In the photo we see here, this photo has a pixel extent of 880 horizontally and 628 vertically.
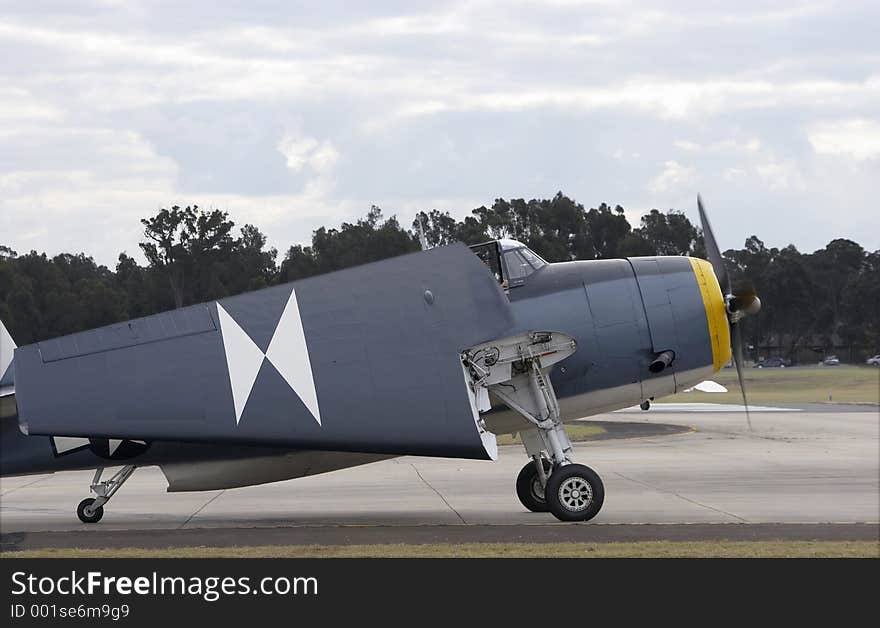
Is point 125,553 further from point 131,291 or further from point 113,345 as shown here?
point 131,291

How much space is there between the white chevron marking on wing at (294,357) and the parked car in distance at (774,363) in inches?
3992

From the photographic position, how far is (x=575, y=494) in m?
14.2

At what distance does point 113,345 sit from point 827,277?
4865 inches

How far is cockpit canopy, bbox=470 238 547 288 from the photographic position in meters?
14.4

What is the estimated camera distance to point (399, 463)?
959 inches

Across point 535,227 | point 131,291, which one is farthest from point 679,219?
point 131,291

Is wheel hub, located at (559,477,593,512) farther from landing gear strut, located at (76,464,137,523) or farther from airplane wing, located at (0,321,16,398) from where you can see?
airplane wing, located at (0,321,16,398)

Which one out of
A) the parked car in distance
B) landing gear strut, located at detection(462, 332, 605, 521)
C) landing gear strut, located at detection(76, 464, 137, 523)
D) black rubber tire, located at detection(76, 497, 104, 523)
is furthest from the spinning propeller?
the parked car in distance

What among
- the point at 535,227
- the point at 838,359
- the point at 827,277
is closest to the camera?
the point at 535,227

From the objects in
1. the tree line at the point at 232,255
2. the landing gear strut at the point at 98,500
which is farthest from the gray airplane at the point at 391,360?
the tree line at the point at 232,255

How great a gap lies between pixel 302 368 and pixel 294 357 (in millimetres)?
161

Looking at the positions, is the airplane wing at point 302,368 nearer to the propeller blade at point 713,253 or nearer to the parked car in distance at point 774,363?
the propeller blade at point 713,253

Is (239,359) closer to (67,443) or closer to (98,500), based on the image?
(67,443)

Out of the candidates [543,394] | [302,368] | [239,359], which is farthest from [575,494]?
[239,359]
